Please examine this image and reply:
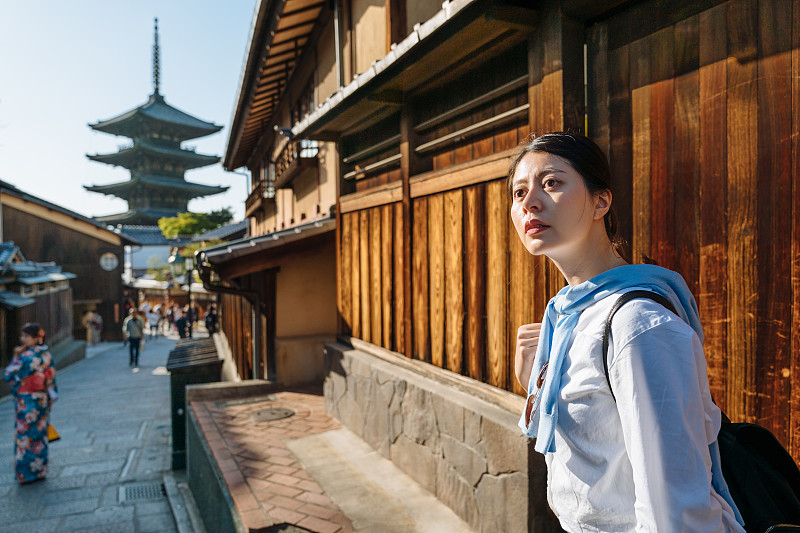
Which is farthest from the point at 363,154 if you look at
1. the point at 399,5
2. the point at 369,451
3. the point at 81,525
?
the point at 81,525

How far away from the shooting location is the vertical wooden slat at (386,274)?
5.35m

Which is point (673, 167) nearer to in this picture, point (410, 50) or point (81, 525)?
point (410, 50)

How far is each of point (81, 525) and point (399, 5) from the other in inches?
304

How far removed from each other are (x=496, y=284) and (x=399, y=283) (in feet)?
5.35

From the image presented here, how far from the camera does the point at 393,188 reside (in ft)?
16.9

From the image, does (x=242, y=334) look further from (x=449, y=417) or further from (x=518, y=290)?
(x=518, y=290)

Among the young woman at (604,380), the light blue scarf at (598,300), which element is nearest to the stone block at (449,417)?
the young woman at (604,380)

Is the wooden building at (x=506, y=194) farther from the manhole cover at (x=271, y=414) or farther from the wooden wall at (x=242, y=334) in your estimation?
the wooden wall at (x=242, y=334)

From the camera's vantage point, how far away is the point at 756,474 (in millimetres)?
1155

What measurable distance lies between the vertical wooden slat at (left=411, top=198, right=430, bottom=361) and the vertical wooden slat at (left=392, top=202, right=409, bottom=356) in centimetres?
19

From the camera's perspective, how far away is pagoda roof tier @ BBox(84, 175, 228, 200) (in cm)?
4366

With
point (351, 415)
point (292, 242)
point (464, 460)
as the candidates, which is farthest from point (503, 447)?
point (292, 242)

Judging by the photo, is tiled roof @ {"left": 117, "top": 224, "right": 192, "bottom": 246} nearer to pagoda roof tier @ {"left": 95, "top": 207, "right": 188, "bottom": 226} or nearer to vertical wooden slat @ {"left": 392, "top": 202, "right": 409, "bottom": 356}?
pagoda roof tier @ {"left": 95, "top": 207, "right": 188, "bottom": 226}

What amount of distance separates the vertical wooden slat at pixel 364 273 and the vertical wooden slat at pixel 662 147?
143 inches
